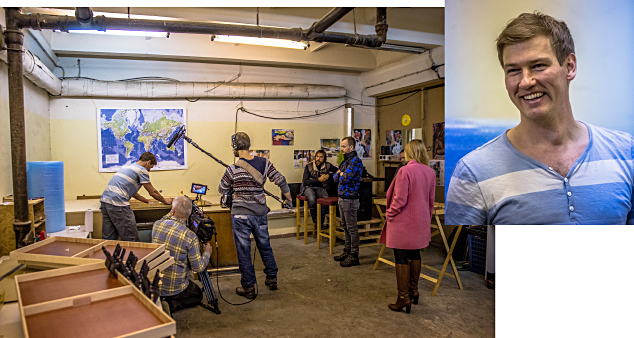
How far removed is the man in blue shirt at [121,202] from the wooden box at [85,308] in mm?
1679

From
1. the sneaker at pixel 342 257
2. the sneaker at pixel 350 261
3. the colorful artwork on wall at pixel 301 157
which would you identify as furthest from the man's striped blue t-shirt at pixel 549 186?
the colorful artwork on wall at pixel 301 157

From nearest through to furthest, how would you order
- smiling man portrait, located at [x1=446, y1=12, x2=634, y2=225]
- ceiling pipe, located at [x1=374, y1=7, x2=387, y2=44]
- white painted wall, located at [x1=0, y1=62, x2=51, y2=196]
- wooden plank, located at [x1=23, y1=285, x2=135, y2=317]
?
wooden plank, located at [x1=23, y1=285, x2=135, y2=317], smiling man portrait, located at [x1=446, y1=12, x2=634, y2=225], white painted wall, located at [x1=0, y1=62, x2=51, y2=196], ceiling pipe, located at [x1=374, y1=7, x2=387, y2=44]

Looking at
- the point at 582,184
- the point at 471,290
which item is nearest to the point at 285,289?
the point at 471,290

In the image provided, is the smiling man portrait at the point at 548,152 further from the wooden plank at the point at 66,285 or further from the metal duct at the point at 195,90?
the metal duct at the point at 195,90

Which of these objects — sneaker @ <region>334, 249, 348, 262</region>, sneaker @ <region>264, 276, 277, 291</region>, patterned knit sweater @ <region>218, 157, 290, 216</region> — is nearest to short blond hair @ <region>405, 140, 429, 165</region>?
patterned knit sweater @ <region>218, 157, 290, 216</region>

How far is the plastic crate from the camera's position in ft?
13.8

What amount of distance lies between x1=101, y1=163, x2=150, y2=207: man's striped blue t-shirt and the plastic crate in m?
3.30

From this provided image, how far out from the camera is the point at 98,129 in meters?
3.63

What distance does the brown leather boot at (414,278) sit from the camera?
10.8 ft

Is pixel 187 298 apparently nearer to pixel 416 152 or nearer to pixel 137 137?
pixel 137 137

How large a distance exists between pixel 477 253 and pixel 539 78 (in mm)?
2592

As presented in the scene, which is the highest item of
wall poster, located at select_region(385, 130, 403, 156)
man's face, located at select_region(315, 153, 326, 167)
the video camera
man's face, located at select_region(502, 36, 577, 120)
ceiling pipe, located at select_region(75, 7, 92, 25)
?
ceiling pipe, located at select_region(75, 7, 92, 25)

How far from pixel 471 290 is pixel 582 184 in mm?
1892

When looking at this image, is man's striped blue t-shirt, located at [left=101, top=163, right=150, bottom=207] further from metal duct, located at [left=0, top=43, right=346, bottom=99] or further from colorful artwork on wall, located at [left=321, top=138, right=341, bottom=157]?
colorful artwork on wall, located at [left=321, top=138, right=341, bottom=157]
